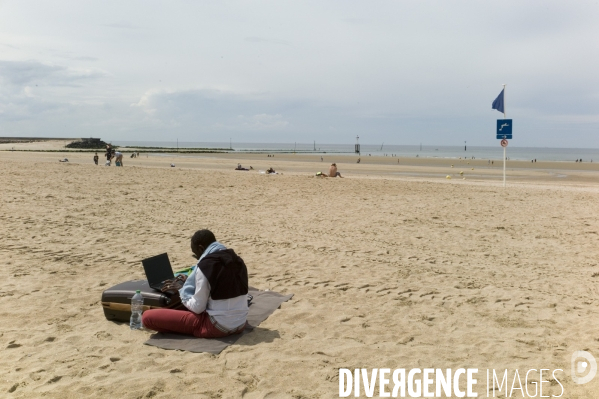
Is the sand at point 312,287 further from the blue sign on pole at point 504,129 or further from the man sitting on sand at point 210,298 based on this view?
the blue sign on pole at point 504,129

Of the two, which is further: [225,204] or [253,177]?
[253,177]

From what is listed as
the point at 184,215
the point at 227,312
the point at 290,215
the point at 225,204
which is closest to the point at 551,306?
the point at 227,312

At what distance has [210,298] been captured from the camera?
4906 millimetres

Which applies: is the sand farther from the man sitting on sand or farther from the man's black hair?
the man's black hair

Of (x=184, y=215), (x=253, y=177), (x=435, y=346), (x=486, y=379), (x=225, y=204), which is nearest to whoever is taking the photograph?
(x=486, y=379)

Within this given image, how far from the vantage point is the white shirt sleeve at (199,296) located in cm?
477

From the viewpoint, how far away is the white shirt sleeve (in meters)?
4.77

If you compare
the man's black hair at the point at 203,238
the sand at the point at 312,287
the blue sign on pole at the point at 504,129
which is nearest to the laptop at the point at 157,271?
the sand at the point at 312,287

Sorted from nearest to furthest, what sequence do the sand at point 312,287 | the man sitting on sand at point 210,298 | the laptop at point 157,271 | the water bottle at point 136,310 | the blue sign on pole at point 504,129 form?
the sand at point 312,287 → the man sitting on sand at point 210,298 → the water bottle at point 136,310 → the laptop at point 157,271 → the blue sign on pole at point 504,129

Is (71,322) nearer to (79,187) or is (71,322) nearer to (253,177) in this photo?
(79,187)

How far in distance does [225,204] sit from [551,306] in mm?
9630

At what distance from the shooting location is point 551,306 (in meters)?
6.04

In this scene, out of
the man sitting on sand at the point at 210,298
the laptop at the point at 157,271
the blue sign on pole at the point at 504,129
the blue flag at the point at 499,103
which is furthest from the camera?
the blue flag at the point at 499,103

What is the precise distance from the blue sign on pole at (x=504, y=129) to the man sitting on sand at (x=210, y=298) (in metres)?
17.6
